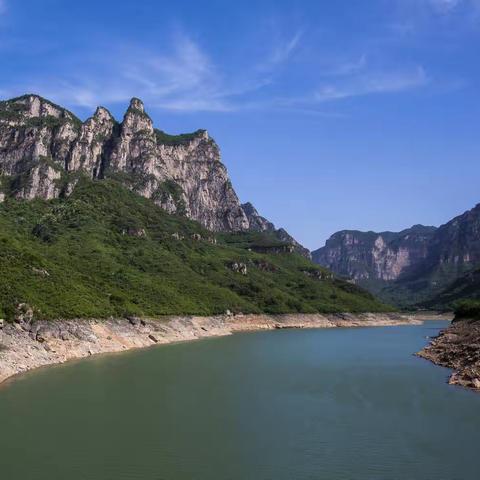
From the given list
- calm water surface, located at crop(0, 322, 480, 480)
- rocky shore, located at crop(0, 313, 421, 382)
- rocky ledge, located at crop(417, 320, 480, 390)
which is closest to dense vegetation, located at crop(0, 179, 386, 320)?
rocky shore, located at crop(0, 313, 421, 382)

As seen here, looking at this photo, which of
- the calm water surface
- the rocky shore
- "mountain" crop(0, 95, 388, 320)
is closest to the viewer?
the calm water surface

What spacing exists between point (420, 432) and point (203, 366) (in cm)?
3092

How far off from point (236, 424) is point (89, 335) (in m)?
41.1

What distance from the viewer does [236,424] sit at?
1240 inches

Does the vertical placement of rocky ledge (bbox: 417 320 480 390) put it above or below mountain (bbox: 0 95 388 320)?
below

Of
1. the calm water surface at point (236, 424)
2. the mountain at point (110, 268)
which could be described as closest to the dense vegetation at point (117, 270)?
the mountain at point (110, 268)

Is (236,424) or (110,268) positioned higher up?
(110,268)

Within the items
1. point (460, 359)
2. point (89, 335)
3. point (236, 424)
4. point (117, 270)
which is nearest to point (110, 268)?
point (117, 270)

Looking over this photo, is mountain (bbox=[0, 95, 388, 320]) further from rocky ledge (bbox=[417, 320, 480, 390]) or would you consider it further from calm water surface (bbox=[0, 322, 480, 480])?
rocky ledge (bbox=[417, 320, 480, 390])

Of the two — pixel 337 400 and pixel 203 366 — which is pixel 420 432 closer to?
pixel 337 400

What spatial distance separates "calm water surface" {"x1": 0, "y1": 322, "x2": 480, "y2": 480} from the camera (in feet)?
77.0

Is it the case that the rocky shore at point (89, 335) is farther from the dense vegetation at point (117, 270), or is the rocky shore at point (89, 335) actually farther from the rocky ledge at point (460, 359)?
the rocky ledge at point (460, 359)

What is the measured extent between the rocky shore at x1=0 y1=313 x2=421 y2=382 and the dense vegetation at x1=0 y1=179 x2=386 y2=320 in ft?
6.24

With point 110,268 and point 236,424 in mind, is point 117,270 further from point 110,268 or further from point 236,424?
point 236,424
